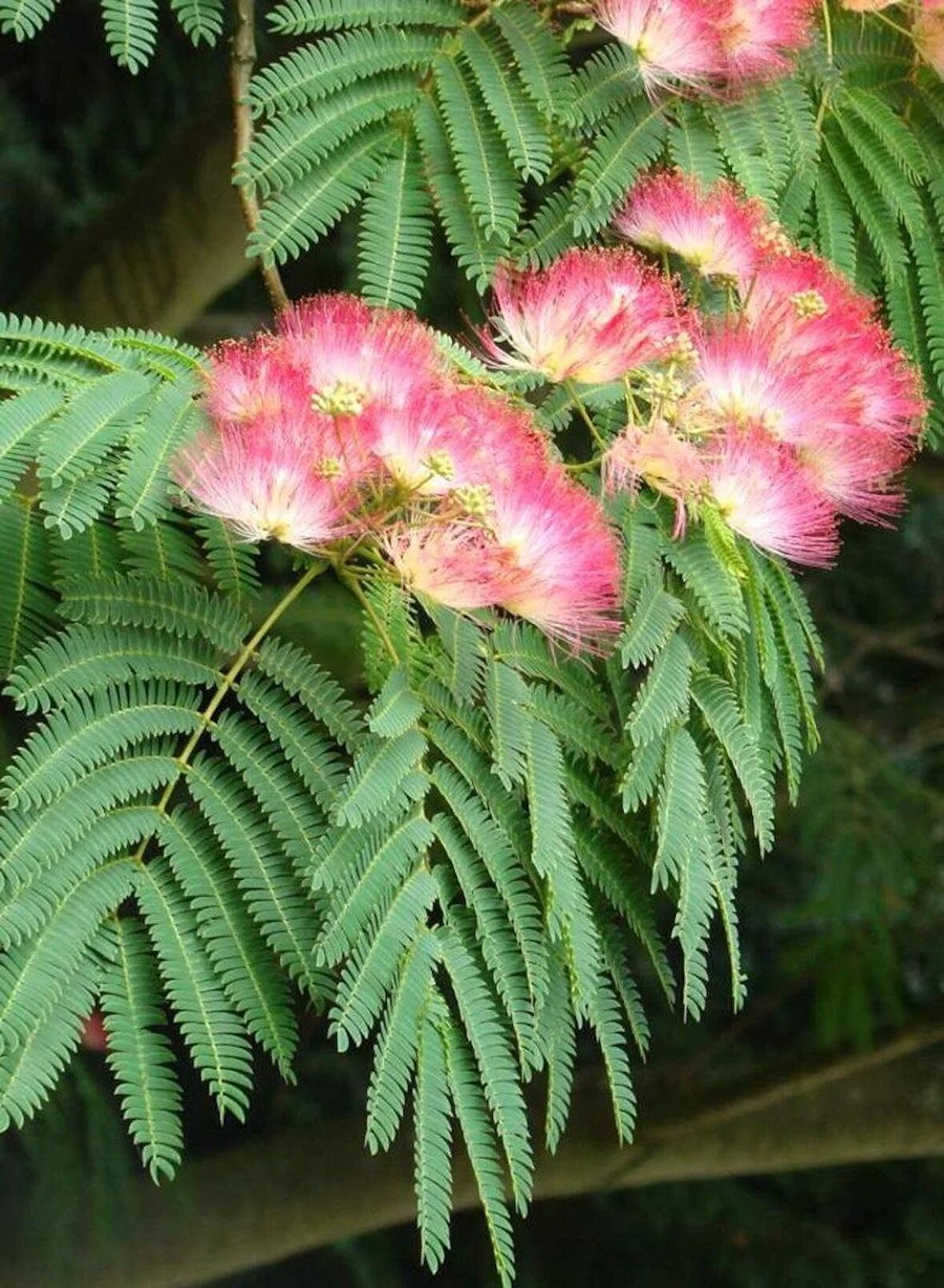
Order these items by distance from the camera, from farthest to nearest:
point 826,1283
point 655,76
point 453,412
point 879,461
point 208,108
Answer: point 826,1283, point 208,108, point 655,76, point 879,461, point 453,412

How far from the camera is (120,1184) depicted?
277cm

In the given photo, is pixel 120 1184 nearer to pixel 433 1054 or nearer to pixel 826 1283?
pixel 826 1283

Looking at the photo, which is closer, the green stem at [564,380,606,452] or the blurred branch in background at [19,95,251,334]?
the green stem at [564,380,606,452]

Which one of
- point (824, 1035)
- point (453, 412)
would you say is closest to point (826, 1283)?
point (824, 1035)

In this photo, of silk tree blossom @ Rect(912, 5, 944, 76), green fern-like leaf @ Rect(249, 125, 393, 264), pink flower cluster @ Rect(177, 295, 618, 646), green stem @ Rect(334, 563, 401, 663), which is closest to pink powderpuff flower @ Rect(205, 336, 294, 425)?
pink flower cluster @ Rect(177, 295, 618, 646)

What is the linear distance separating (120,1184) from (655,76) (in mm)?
1819

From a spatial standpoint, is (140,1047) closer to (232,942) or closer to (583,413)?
(232,942)

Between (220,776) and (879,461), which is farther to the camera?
(879,461)

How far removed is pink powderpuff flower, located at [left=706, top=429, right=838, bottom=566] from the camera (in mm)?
1304

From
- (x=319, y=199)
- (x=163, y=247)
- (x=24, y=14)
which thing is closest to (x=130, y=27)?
(x=24, y=14)

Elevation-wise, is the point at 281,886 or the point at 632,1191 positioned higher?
the point at 632,1191

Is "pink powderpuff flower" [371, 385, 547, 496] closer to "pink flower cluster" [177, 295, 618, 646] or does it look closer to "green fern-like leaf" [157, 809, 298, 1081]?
"pink flower cluster" [177, 295, 618, 646]

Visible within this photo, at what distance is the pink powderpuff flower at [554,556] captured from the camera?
1.18 meters

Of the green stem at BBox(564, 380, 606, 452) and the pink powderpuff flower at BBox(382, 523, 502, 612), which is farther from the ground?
the green stem at BBox(564, 380, 606, 452)
